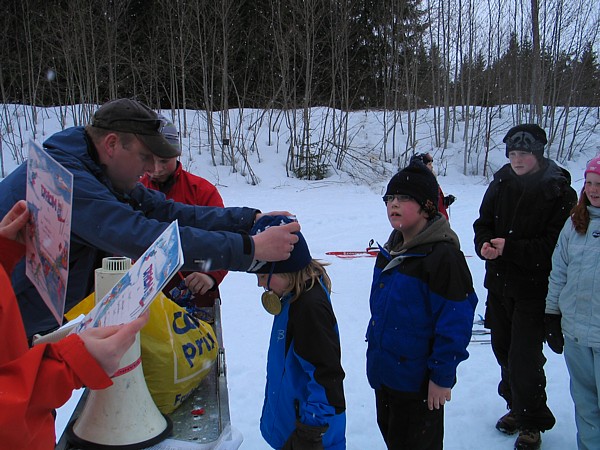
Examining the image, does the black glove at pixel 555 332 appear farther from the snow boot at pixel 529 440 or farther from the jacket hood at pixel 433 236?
the jacket hood at pixel 433 236

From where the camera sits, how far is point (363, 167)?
671 inches

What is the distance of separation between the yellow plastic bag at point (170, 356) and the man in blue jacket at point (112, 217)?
8.5 inches

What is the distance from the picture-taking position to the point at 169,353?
1.82m

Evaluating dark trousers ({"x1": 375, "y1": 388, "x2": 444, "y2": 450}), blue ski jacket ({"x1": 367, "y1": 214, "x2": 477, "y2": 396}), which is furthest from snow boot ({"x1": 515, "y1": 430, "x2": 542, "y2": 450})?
blue ski jacket ({"x1": 367, "y1": 214, "x2": 477, "y2": 396})

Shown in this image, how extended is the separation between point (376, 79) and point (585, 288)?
19.3 meters

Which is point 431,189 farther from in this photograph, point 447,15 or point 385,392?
point 447,15

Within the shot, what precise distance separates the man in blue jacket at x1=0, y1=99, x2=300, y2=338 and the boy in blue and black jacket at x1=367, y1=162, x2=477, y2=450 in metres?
0.81

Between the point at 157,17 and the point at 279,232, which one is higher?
the point at 157,17

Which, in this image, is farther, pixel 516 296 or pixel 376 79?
pixel 376 79

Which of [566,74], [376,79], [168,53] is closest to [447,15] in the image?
[376,79]

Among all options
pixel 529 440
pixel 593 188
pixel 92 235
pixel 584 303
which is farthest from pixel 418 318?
pixel 92 235

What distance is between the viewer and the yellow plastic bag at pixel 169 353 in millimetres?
1788

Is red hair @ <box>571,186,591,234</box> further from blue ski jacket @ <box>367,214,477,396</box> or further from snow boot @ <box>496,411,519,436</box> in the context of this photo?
snow boot @ <box>496,411,519,436</box>

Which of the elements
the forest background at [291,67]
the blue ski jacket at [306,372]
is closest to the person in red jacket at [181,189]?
the blue ski jacket at [306,372]
